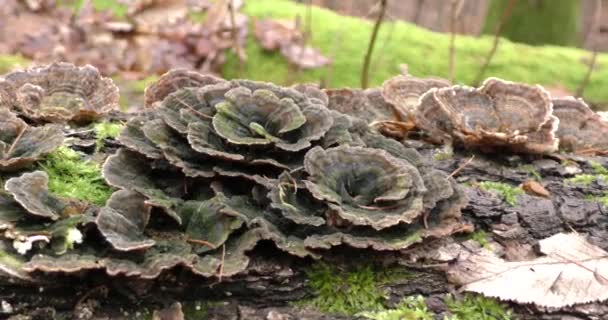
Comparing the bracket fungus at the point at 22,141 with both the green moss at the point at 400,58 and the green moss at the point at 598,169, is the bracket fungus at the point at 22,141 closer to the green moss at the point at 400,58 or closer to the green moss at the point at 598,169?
the green moss at the point at 598,169

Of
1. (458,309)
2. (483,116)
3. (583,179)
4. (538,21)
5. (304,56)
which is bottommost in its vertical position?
(304,56)

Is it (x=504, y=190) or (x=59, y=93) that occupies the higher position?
(x=59, y=93)

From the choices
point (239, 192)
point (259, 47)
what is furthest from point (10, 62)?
point (239, 192)

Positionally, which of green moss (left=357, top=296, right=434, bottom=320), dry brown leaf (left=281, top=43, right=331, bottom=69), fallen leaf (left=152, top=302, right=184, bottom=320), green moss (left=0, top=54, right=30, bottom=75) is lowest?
green moss (left=0, top=54, right=30, bottom=75)

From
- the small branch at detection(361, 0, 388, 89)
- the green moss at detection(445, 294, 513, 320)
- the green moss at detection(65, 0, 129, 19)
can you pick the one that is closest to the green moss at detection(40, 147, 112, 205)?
the green moss at detection(445, 294, 513, 320)

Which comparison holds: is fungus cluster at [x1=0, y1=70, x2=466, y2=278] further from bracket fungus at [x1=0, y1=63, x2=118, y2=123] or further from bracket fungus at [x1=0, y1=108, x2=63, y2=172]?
bracket fungus at [x1=0, y1=63, x2=118, y2=123]

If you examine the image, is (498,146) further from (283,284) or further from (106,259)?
(106,259)

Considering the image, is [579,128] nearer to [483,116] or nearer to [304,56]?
[483,116]

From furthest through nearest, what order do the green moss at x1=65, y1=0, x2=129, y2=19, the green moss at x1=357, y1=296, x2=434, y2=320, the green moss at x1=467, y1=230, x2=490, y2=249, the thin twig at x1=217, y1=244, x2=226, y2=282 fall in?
1. the green moss at x1=65, y1=0, x2=129, y2=19
2. the green moss at x1=467, y1=230, x2=490, y2=249
3. the green moss at x1=357, y1=296, x2=434, y2=320
4. the thin twig at x1=217, y1=244, x2=226, y2=282
